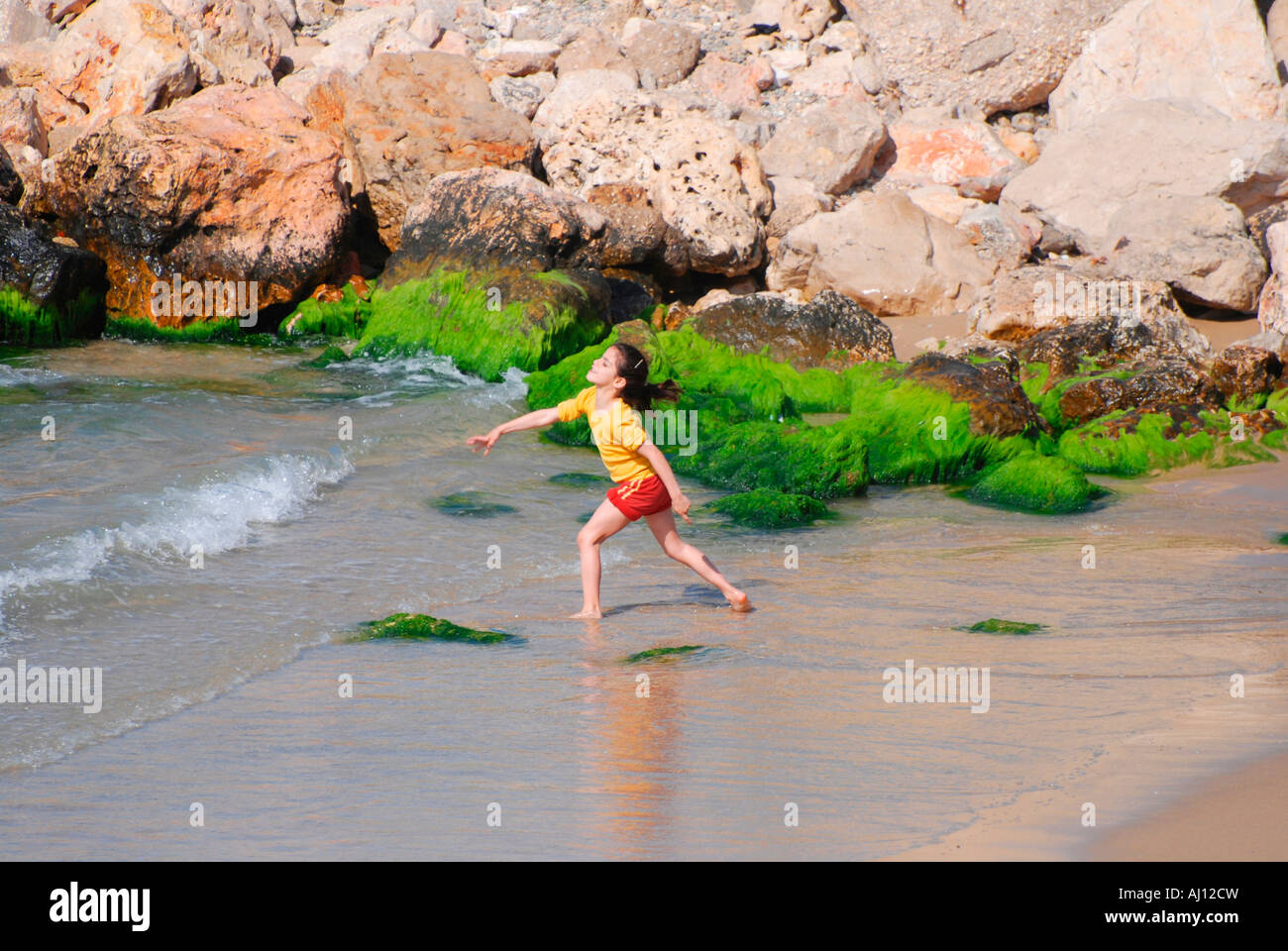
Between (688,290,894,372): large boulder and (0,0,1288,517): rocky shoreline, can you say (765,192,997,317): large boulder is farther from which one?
(688,290,894,372): large boulder

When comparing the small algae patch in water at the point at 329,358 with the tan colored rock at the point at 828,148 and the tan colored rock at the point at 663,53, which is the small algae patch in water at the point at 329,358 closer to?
the tan colored rock at the point at 828,148

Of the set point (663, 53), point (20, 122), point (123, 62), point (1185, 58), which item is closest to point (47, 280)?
point (20, 122)

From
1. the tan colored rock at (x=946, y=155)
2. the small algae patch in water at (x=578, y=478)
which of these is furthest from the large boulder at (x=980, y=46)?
the small algae patch in water at (x=578, y=478)

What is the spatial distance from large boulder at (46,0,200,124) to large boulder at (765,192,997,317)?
7974 mm

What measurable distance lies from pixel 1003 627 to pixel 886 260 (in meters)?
8.99

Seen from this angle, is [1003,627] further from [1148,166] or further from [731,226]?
[1148,166]

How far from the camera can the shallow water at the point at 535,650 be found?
136 inches

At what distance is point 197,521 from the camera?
6914mm

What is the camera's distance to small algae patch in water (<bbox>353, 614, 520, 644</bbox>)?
5277mm

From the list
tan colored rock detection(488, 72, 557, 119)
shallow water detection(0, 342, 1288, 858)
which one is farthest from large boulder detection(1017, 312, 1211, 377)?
tan colored rock detection(488, 72, 557, 119)

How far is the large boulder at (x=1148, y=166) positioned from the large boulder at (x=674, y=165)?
3.43 metres

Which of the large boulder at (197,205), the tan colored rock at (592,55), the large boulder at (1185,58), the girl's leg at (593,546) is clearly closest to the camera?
the girl's leg at (593,546)

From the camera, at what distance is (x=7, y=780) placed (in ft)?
12.1
